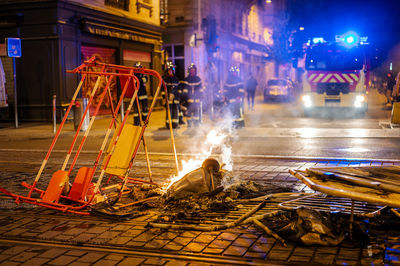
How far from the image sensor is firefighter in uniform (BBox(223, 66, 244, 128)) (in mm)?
15258

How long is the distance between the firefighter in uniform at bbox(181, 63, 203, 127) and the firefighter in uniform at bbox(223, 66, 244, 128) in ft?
A: 3.47

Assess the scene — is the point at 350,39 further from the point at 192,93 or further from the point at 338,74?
the point at 192,93

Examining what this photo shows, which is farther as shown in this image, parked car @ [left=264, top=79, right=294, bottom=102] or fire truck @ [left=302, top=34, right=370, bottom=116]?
parked car @ [left=264, top=79, right=294, bottom=102]

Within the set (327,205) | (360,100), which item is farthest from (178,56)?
(327,205)

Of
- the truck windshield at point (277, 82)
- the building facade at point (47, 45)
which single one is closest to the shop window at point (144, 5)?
the building facade at point (47, 45)

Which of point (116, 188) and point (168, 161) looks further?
point (168, 161)

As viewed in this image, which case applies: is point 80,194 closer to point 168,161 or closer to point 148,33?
point 168,161

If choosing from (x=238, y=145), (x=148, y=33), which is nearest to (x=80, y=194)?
(x=238, y=145)

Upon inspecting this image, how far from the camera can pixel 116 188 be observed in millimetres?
7000

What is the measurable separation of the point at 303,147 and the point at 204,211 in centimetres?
615

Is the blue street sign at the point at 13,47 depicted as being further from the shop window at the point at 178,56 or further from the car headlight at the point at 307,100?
the shop window at the point at 178,56

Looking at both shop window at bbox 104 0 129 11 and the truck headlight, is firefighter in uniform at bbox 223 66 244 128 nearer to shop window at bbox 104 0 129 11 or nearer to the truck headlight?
the truck headlight

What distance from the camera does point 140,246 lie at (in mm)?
4410

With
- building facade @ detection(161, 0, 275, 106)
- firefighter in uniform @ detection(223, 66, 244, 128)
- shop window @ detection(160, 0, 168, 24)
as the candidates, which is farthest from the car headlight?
shop window @ detection(160, 0, 168, 24)
